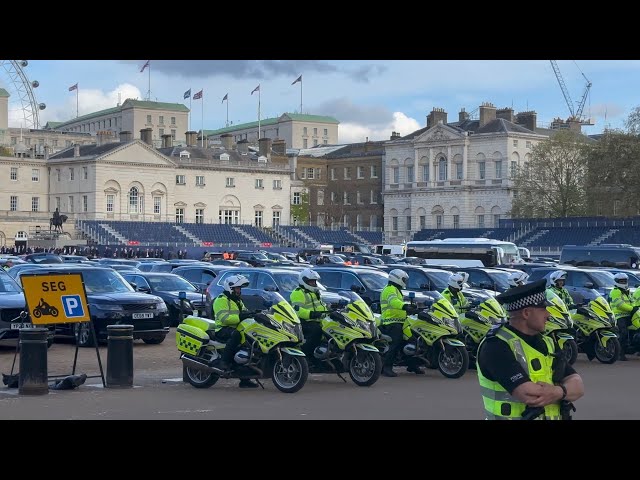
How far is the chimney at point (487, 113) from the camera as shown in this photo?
329 ft

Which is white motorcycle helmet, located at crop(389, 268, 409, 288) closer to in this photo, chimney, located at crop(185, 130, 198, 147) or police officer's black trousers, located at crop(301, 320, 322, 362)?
police officer's black trousers, located at crop(301, 320, 322, 362)

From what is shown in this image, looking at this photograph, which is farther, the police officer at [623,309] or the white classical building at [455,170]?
the white classical building at [455,170]

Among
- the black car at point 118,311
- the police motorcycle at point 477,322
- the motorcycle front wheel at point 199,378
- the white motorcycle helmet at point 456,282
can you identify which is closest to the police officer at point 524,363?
the motorcycle front wheel at point 199,378

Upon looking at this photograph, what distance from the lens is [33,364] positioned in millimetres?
14852

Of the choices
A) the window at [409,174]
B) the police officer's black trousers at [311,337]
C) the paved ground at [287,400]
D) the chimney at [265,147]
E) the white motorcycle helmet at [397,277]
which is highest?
the chimney at [265,147]

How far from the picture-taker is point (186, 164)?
105 metres

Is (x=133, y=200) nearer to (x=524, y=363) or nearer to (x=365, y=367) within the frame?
(x=365, y=367)

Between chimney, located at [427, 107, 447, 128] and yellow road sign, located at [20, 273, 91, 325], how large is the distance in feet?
298

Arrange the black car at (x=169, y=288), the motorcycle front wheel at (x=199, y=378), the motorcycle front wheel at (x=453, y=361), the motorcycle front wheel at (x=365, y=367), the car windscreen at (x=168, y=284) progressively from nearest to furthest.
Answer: the motorcycle front wheel at (x=199, y=378), the motorcycle front wheel at (x=365, y=367), the motorcycle front wheel at (x=453, y=361), the black car at (x=169, y=288), the car windscreen at (x=168, y=284)

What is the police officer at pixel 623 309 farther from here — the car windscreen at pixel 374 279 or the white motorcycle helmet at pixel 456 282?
the car windscreen at pixel 374 279

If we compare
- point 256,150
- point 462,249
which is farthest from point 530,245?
point 256,150

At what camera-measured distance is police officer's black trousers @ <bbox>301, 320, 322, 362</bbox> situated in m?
16.7

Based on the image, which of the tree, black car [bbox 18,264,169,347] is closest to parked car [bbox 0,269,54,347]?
black car [bbox 18,264,169,347]

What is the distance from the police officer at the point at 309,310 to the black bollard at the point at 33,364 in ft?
13.1
